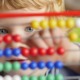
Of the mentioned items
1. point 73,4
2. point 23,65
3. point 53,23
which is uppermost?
point 73,4

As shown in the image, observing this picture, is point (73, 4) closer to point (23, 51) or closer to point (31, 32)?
point (31, 32)

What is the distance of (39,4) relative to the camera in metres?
0.77

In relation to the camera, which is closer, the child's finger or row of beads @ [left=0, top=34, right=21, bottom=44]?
row of beads @ [left=0, top=34, right=21, bottom=44]

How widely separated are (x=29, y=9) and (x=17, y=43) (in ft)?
0.38

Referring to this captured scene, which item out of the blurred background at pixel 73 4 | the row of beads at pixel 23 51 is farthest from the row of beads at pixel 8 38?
the blurred background at pixel 73 4

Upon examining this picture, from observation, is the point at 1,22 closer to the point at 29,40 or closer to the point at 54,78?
the point at 29,40

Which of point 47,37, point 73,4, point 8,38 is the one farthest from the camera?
point 73,4

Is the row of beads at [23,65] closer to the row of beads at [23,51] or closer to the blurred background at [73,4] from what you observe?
the row of beads at [23,51]

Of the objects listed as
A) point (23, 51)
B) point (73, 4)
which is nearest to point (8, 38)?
point (23, 51)

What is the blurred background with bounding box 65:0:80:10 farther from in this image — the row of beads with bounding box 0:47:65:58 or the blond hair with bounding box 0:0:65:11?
the row of beads with bounding box 0:47:65:58

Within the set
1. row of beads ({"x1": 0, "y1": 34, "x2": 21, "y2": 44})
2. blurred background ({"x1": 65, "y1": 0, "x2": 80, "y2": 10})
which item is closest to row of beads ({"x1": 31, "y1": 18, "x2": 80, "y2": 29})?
row of beads ({"x1": 0, "y1": 34, "x2": 21, "y2": 44})

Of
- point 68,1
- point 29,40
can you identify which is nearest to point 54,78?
point 29,40

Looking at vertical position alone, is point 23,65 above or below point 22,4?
below

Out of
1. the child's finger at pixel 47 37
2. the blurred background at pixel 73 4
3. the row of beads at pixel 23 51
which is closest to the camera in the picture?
the row of beads at pixel 23 51
